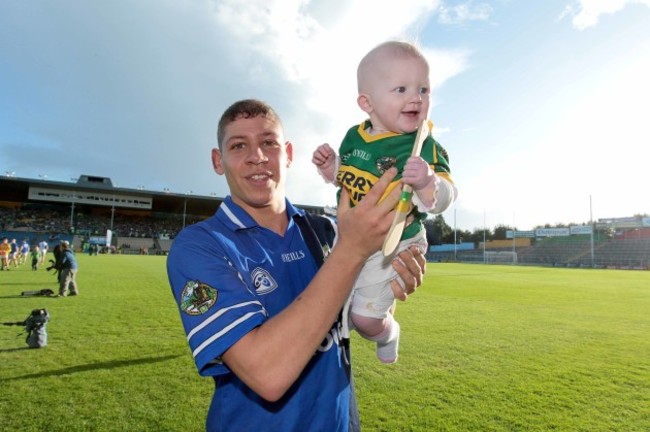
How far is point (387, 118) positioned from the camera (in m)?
2.35

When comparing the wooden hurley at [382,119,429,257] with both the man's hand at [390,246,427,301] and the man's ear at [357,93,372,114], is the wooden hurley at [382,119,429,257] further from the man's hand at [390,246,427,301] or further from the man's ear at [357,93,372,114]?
the man's ear at [357,93,372,114]

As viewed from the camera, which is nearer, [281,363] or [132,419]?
[281,363]

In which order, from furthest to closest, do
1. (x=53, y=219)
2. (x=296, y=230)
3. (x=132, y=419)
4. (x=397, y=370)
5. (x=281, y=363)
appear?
(x=53, y=219) → (x=397, y=370) → (x=132, y=419) → (x=296, y=230) → (x=281, y=363)

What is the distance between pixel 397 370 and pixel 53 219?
3056 inches

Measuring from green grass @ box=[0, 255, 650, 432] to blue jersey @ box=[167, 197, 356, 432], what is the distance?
289 centimetres

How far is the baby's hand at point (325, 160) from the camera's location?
101 inches

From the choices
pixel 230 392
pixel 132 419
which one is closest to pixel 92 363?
pixel 132 419

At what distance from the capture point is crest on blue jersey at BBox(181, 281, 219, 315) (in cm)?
175

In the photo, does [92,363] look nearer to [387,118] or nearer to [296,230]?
[296,230]

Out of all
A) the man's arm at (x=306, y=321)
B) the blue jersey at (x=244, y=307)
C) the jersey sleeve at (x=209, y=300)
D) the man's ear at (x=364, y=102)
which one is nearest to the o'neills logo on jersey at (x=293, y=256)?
the blue jersey at (x=244, y=307)

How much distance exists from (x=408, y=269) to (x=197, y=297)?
1.09m

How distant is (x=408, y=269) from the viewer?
2225mm

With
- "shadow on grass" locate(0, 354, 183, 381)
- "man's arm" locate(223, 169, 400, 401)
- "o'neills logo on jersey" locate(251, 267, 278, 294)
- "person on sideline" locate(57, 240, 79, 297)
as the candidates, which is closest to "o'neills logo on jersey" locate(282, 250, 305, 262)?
"o'neills logo on jersey" locate(251, 267, 278, 294)

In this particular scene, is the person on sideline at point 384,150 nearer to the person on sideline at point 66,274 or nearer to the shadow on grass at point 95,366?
the shadow on grass at point 95,366
